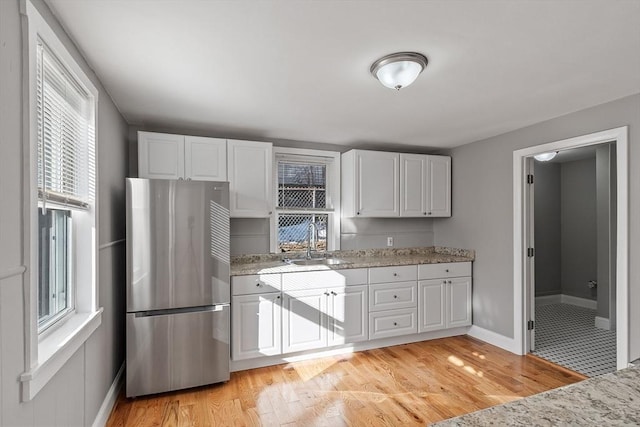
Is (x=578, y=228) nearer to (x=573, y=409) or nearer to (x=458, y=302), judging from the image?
(x=458, y=302)

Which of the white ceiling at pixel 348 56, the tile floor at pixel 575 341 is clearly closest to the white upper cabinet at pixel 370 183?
the white ceiling at pixel 348 56

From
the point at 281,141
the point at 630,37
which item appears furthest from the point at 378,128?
the point at 630,37

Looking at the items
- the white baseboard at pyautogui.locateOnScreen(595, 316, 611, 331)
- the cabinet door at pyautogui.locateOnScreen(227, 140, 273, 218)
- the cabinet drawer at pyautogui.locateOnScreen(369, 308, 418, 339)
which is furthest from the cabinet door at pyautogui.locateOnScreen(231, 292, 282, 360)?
the white baseboard at pyautogui.locateOnScreen(595, 316, 611, 331)

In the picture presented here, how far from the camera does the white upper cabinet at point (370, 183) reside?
3.88 meters

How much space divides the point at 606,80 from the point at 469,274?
2.35 meters

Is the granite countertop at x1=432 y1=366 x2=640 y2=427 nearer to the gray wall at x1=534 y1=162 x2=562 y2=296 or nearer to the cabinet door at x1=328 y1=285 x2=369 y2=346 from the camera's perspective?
the cabinet door at x1=328 y1=285 x2=369 y2=346

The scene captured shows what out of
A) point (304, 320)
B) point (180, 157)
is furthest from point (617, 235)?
point (180, 157)

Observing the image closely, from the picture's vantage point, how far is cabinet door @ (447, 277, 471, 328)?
387 cm

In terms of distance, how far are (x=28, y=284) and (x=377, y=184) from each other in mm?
3300

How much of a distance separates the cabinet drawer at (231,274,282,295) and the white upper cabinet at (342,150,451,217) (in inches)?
49.8

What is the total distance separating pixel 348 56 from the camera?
193cm

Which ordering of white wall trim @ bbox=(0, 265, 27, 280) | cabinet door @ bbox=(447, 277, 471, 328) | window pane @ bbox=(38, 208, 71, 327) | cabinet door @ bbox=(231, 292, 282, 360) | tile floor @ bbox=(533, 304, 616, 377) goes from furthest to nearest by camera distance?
cabinet door @ bbox=(447, 277, 471, 328) → tile floor @ bbox=(533, 304, 616, 377) → cabinet door @ bbox=(231, 292, 282, 360) → window pane @ bbox=(38, 208, 71, 327) → white wall trim @ bbox=(0, 265, 27, 280)

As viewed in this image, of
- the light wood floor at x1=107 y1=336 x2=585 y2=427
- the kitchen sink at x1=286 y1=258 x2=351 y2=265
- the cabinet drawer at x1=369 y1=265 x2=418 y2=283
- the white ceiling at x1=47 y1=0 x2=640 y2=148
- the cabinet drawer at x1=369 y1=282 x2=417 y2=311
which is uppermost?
the white ceiling at x1=47 y1=0 x2=640 y2=148

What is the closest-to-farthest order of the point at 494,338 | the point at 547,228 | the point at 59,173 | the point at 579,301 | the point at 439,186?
1. the point at 59,173
2. the point at 494,338
3. the point at 439,186
4. the point at 579,301
5. the point at 547,228
